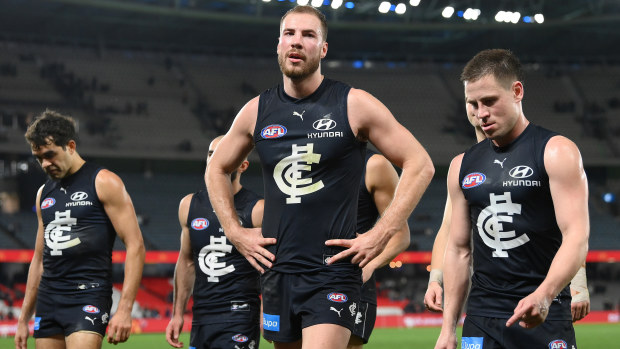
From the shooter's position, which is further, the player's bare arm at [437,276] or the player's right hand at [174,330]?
the player's right hand at [174,330]

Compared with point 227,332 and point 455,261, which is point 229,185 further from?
point 227,332

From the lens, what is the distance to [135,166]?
38.2 meters

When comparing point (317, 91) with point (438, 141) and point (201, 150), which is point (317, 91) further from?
point (438, 141)

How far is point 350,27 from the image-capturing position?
36.4m

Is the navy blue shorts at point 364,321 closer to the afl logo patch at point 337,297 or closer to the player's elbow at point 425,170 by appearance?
the afl logo patch at point 337,297

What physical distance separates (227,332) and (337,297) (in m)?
2.41

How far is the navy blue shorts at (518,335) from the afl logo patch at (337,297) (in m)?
0.69

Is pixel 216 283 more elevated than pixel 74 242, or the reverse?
pixel 74 242

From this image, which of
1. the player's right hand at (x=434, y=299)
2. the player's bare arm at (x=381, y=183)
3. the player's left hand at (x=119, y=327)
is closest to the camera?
the player's right hand at (x=434, y=299)

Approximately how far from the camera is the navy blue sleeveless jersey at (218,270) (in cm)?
667

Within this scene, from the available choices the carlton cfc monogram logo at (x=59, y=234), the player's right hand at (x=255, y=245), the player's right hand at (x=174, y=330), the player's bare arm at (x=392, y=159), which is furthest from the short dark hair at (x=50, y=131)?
the player's bare arm at (x=392, y=159)

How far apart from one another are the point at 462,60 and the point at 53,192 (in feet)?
127

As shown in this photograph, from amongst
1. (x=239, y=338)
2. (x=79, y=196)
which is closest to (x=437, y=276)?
(x=239, y=338)

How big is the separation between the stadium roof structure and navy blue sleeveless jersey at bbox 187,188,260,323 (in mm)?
27631
